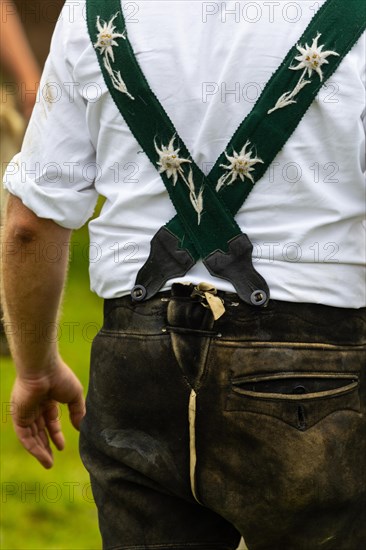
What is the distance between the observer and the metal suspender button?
94.7 inches

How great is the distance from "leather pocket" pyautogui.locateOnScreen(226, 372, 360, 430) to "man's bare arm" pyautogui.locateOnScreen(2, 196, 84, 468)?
1.97 ft

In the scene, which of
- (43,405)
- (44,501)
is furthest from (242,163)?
(44,501)

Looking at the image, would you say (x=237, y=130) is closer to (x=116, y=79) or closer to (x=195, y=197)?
(x=195, y=197)

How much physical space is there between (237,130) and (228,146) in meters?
0.04

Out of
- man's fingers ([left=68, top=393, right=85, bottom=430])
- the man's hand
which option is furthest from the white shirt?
man's fingers ([left=68, top=393, right=85, bottom=430])

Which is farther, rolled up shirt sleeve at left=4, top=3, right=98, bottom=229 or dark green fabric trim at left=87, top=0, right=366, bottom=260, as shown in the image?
rolled up shirt sleeve at left=4, top=3, right=98, bottom=229

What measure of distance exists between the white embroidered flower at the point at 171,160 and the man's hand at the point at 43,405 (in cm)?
85

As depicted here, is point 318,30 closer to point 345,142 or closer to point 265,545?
point 345,142

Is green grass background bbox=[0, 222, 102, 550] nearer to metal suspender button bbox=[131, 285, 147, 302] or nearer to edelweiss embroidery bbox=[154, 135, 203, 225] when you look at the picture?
metal suspender button bbox=[131, 285, 147, 302]

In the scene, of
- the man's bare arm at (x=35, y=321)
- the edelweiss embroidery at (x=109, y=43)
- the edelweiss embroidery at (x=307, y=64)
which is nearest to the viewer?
the edelweiss embroidery at (x=307, y=64)

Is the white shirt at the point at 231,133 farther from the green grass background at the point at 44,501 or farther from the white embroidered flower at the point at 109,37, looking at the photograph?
the green grass background at the point at 44,501

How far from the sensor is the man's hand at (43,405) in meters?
3.05

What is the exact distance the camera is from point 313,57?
228 cm

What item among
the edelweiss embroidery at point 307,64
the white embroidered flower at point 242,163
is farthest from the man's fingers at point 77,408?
the edelweiss embroidery at point 307,64
